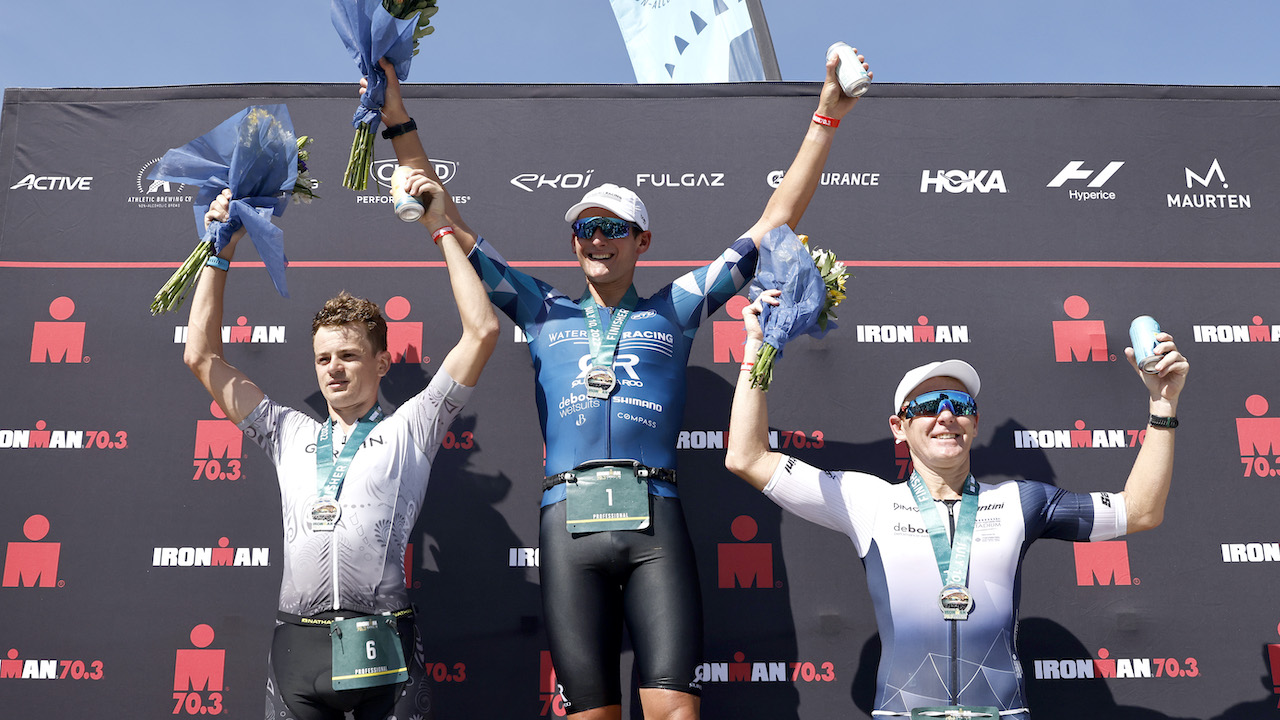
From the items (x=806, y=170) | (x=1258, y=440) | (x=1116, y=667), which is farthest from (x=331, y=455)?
(x=1258, y=440)

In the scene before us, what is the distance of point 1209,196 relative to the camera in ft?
13.0

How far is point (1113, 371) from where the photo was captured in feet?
12.3

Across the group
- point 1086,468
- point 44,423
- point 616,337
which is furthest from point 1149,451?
point 44,423

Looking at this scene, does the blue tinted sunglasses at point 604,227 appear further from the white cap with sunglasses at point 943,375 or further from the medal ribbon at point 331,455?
the white cap with sunglasses at point 943,375

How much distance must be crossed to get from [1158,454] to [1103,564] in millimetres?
1016

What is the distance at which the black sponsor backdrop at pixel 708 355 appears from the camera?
11.3 ft

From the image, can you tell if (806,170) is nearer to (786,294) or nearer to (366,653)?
(786,294)

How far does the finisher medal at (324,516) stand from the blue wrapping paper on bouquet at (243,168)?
2.29 ft

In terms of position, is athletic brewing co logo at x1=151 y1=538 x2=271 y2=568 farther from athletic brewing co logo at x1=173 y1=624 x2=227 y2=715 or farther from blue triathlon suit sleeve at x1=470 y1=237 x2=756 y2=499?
blue triathlon suit sleeve at x1=470 y1=237 x2=756 y2=499

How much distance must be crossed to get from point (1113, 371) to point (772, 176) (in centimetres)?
158

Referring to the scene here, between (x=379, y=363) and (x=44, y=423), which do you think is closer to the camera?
(x=379, y=363)

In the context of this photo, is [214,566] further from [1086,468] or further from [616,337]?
[1086,468]

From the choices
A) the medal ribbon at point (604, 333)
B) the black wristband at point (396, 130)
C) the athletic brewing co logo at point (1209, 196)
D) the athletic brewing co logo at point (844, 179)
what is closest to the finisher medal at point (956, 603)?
the medal ribbon at point (604, 333)

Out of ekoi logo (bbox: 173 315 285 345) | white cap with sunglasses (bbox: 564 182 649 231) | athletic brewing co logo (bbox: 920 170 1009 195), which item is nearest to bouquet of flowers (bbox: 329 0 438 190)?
white cap with sunglasses (bbox: 564 182 649 231)
